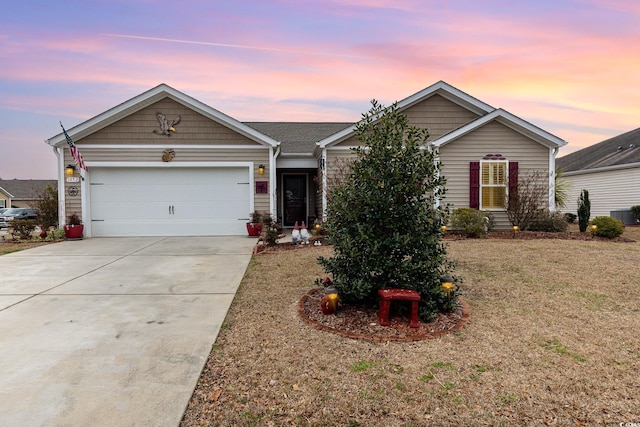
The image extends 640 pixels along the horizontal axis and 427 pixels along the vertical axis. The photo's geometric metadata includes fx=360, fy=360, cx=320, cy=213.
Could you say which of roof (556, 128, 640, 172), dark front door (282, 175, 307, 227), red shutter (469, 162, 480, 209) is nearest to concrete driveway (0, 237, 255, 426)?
dark front door (282, 175, 307, 227)

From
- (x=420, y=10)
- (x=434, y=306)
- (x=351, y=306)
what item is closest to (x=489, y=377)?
(x=434, y=306)

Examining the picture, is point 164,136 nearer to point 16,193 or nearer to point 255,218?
point 255,218

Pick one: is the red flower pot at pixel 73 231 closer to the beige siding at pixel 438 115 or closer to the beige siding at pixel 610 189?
the beige siding at pixel 438 115

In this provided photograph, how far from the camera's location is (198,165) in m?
10.7

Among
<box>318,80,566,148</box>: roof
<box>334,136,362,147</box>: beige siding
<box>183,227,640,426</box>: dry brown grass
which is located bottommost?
<box>183,227,640,426</box>: dry brown grass

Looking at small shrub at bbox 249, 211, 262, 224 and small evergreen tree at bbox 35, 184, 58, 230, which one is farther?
small evergreen tree at bbox 35, 184, 58, 230

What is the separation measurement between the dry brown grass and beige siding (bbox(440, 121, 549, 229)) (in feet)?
20.8

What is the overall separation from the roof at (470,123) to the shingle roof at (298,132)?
2.02m

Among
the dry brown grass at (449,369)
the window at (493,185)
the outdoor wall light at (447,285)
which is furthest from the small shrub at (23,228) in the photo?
the window at (493,185)

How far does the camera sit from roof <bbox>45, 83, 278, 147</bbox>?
1012cm

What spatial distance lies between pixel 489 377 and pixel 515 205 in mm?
8850

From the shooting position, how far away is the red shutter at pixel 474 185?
10594 mm

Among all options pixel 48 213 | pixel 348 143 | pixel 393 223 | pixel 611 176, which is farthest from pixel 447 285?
pixel 611 176

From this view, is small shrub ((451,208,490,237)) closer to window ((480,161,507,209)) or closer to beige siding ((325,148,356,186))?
window ((480,161,507,209))
